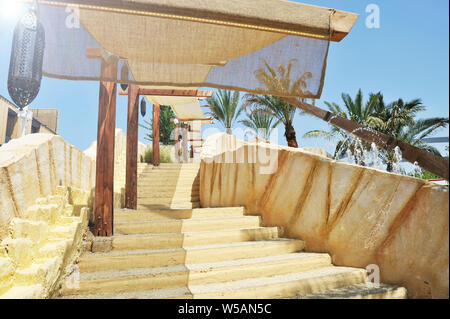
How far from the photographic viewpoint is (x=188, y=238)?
390cm

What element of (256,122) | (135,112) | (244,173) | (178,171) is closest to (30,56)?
Result: (135,112)

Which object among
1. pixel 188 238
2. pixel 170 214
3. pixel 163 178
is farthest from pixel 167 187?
pixel 188 238

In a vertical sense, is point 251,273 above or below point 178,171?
below

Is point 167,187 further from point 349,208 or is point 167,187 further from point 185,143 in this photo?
point 185,143

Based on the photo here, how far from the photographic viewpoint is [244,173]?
5641 millimetres

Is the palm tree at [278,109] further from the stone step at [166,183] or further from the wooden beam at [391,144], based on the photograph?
the wooden beam at [391,144]

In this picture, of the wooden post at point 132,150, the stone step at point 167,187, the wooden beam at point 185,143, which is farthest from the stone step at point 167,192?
the wooden beam at point 185,143

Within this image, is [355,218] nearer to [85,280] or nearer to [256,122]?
[85,280]

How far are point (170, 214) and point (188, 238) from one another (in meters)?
0.87

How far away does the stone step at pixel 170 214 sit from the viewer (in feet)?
14.4

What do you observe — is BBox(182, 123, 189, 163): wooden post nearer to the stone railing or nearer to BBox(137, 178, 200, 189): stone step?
BBox(137, 178, 200, 189): stone step

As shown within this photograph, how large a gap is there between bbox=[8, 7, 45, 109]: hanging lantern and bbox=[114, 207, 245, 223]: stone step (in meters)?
2.59
